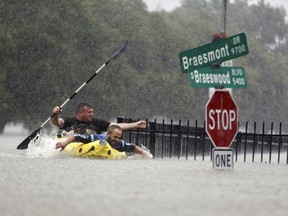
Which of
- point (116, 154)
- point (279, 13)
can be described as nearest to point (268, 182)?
point (116, 154)

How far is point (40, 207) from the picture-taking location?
9.63 meters

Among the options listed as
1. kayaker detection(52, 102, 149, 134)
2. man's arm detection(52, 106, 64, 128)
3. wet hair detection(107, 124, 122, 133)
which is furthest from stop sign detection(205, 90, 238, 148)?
man's arm detection(52, 106, 64, 128)

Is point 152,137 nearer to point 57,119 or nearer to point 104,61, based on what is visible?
point 57,119

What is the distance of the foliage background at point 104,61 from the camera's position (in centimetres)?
6250

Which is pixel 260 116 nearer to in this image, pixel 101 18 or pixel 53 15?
pixel 101 18

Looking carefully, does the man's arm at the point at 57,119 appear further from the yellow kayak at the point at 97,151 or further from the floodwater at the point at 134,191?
the floodwater at the point at 134,191

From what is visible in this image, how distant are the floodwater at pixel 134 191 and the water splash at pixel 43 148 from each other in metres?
4.05

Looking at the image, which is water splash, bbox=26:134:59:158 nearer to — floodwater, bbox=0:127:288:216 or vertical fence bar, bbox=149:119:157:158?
vertical fence bar, bbox=149:119:157:158

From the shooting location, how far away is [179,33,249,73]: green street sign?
1712 cm

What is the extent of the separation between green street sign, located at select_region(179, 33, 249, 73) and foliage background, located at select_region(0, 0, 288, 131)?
43080 millimetres

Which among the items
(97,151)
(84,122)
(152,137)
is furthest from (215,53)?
(152,137)

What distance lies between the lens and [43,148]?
73.3 feet

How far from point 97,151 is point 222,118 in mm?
4747

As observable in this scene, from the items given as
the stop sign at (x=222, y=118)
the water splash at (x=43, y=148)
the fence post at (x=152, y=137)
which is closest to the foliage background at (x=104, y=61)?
the fence post at (x=152, y=137)
